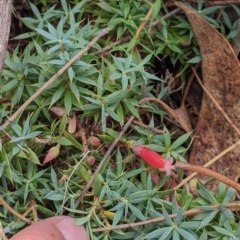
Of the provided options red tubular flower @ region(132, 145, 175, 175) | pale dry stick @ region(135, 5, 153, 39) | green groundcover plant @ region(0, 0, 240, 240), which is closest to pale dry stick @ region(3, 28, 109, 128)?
green groundcover plant @ region(0, 0, 240, 240)

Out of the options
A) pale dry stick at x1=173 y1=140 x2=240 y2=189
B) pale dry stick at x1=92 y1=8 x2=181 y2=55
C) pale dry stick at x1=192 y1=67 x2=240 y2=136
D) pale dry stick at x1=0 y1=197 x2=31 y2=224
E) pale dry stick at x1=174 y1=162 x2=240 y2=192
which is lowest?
pale dry stick at x1=0 y1=197 x2=31 y2=224

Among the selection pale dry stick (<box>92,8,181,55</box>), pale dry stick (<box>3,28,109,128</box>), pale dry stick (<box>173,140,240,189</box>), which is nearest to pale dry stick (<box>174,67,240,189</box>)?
pale dry stick (<box>173,140,240,189</box>)

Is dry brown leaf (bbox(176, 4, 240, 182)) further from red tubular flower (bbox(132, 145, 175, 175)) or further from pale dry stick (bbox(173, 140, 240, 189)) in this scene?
red tubular flower (bbox(132, 145, 175, 175))

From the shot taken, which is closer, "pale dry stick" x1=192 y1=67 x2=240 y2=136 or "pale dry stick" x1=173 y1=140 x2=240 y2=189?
"pale dry stick" x1=173 y1=140 x2=240 y2=189

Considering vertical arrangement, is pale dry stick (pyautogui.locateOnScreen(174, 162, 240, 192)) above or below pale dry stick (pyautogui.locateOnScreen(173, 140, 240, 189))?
above

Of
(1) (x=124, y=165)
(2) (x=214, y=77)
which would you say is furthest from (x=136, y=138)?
(2) (x=214, y=77)
